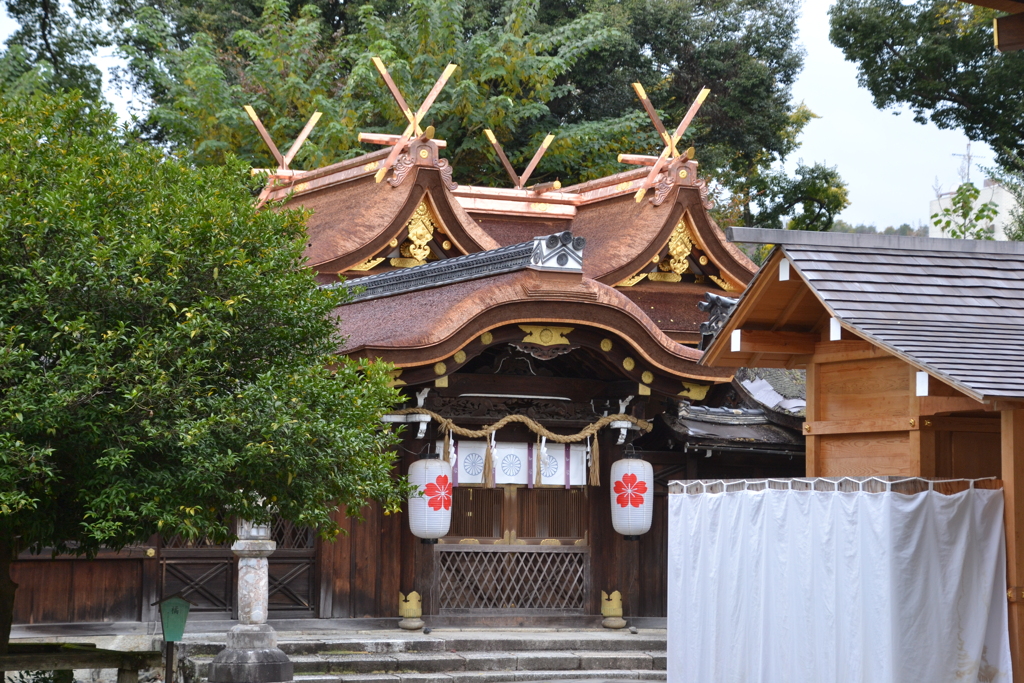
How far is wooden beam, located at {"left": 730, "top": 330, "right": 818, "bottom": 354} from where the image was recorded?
384 inches

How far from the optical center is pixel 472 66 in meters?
26.8

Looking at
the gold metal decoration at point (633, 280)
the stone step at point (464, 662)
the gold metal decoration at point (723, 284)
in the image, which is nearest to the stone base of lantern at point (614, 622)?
the stone step at point (464, 662)

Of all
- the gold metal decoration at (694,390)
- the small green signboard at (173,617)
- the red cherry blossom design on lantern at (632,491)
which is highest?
the gold metal decoration at (694,390)

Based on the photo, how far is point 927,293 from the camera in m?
8.67

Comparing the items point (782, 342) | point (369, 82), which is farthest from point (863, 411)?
point (369, 82)

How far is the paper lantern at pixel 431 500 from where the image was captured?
43.9ft

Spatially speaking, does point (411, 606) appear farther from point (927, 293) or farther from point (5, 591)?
point (927, 293)

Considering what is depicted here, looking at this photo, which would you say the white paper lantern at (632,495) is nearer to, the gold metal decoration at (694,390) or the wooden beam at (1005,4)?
the gold metal decoration at (694,390)

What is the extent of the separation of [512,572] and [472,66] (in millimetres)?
15269

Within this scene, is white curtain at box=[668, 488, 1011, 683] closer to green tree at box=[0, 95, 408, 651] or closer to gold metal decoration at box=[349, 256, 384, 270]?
green tree at box=[0, 95, 408, 651]

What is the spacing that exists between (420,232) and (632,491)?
5105 millimetres

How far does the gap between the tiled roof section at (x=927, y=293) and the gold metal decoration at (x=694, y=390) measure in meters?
5.57

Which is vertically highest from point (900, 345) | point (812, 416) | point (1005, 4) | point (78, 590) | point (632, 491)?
point (1005, 4)

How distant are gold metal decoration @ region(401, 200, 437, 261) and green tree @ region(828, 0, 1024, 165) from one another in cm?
1228
